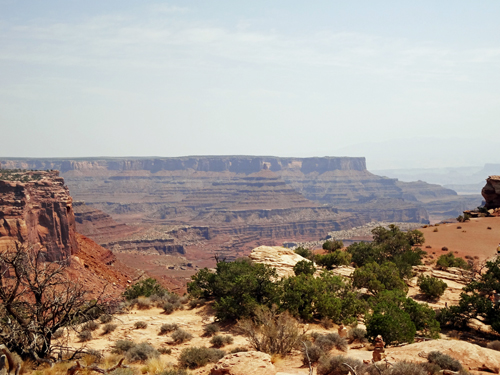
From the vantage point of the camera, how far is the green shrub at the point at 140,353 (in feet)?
44.4

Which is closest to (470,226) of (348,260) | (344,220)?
(348,260)

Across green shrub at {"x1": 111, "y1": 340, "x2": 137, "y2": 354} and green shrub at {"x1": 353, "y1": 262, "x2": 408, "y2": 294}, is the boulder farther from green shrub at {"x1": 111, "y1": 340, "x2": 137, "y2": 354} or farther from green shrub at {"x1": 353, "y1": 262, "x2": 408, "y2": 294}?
green shrub at {"x1": 353, "y1": 262, "x2": 408, "y2": 294}

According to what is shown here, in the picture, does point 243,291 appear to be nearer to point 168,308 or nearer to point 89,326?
point 168,308

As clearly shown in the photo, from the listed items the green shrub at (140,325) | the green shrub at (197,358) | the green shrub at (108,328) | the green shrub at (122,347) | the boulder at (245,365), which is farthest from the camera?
the green shrub at (140,325)

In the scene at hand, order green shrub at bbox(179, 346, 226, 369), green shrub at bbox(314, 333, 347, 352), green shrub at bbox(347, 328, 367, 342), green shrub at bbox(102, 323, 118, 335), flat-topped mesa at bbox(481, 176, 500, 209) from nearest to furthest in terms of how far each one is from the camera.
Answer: green shrub at bbox(179, 346, 226, 369)
green shrub at bbox(314, 333, 347, 352)
green shrub at bbox(347, 328, 367, 342)
green shrub at bbox(102, 323, 118, 335)
flat-topped mesa at bbox(481, 176, 500, 209)

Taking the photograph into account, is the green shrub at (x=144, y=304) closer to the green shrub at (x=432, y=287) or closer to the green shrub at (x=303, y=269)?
the green shrub at (x=303, y=269)

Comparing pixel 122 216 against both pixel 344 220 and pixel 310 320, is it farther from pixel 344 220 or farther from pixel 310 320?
pixel 310 320

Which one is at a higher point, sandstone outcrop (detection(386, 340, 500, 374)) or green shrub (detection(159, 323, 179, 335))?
sandstone outcrop (detection(386, 340, 500, 374))

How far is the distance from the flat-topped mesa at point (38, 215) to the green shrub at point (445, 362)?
4377 cm

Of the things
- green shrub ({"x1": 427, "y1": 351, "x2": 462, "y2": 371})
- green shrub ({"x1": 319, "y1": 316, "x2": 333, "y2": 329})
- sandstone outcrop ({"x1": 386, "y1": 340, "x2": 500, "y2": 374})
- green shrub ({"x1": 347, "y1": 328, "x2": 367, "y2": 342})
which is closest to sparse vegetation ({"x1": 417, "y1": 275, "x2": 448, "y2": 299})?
green shrub ({"x1": 319, "y1": 316, "x2": 333, "y2": 329})

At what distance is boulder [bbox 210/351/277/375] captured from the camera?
10773mm

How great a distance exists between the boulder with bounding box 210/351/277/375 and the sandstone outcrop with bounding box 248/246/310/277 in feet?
42.7

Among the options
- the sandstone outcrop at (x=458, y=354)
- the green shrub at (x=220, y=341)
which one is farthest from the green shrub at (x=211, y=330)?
the sandstone outcrop at (x=458, y=354)

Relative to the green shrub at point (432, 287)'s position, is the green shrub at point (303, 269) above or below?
above
